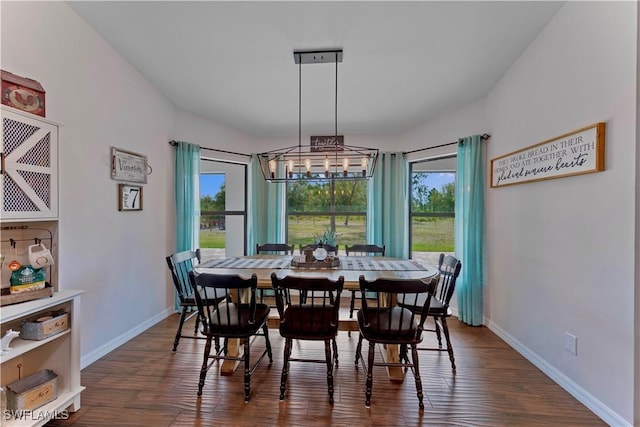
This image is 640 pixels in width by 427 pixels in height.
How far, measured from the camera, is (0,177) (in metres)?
1.57

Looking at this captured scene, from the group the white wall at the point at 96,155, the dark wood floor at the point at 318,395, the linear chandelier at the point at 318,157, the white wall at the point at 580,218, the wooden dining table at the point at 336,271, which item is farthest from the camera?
the linear chandelier at the point at 318,157

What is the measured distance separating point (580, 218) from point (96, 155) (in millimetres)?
3921

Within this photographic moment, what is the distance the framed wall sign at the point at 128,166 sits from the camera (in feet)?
9.04

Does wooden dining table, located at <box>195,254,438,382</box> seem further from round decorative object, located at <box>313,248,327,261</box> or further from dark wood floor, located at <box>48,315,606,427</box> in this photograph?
dark wood floor, located at <box>48,315,606,427</box>

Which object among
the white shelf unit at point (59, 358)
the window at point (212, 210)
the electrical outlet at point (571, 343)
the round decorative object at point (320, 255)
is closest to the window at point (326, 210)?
the window at point (212, 210)

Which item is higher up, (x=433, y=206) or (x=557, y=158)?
(x=557, y=158)

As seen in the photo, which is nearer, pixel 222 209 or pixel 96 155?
pixel 96 155

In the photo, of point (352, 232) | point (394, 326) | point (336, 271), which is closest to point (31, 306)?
point (336, 271)

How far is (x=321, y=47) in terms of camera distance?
8.16ft

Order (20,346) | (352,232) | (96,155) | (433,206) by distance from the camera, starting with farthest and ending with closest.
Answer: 1. (352,232)
2. (433,206)
3. (96,155)
4. (20,346)

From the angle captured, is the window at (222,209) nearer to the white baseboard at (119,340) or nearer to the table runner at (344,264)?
the white baseboard at (119,340)

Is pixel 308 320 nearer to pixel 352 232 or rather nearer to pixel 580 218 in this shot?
pixel 580 218

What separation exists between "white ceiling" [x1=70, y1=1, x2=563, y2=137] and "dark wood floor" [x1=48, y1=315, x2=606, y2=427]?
2.76 m

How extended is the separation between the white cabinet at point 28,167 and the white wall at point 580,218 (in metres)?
3.51
